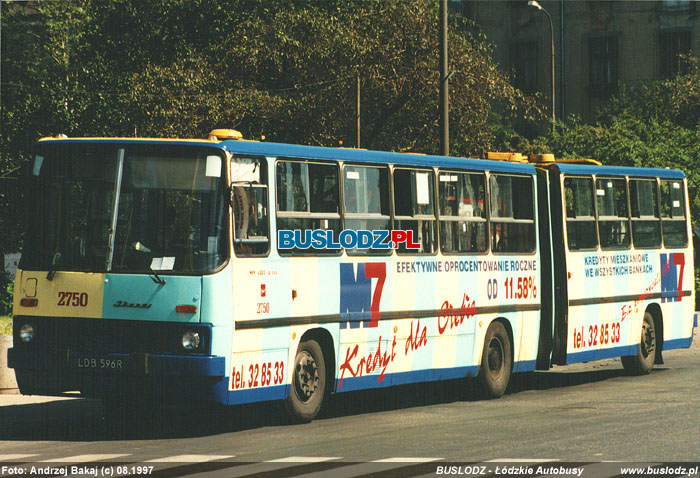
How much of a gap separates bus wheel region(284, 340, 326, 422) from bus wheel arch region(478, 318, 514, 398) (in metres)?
3.23

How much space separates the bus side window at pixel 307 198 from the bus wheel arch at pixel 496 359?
333 cm

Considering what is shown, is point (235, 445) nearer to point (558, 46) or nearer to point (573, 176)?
point (573, 176)

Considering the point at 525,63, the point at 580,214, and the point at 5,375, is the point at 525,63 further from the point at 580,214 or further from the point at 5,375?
the point at 5,375

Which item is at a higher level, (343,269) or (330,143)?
(330,143)

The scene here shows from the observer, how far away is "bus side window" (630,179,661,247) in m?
19.8

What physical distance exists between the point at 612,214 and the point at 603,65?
1429 inches

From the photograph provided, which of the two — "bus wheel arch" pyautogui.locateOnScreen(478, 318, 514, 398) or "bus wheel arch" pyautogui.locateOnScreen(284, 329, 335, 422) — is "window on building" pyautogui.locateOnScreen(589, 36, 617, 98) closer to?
"bus wheel arch" pyautogui.locateOnScreen(478, 318, 514, 398)

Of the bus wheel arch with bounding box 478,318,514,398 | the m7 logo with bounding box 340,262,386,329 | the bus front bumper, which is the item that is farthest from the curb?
the bus wheel arch with bounding box 478,318,514,398

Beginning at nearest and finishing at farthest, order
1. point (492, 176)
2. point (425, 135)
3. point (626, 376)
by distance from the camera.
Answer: point (492, 176)
point (626, 376)
point (425, 135)

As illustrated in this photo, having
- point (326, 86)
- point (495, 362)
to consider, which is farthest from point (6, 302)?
point (495, 362)

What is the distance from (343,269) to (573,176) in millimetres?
5381

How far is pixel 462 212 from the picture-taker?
642 inches

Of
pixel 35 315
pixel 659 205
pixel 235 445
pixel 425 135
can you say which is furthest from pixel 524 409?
pixel 425 135

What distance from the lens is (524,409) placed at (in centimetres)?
1484
